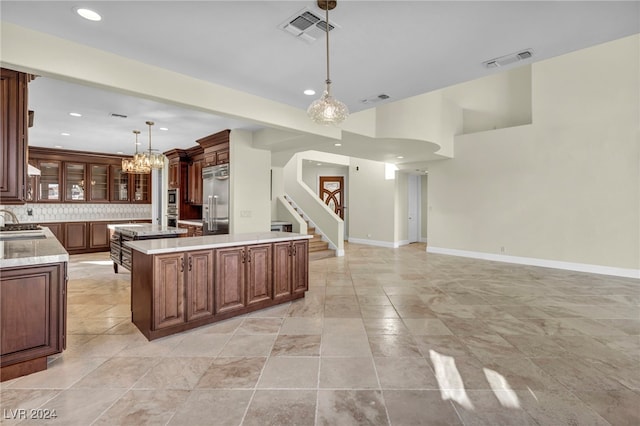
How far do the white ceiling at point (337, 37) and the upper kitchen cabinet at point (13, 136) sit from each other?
0.55 m

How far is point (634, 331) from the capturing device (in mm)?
3094

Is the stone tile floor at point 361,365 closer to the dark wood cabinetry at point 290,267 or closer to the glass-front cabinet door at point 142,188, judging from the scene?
the dark wood cabinetry at point 290,267

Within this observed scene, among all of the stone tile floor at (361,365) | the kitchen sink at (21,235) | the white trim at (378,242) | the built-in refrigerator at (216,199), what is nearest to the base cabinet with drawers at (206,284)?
the stone tile floor at (361,365)

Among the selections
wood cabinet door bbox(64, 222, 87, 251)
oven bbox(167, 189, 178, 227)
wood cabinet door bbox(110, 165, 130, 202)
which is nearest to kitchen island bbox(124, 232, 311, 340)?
oven bbox(167, 189, 178, 227)

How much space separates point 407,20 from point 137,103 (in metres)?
3.64

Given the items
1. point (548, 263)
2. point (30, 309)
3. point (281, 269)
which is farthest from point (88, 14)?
point (548, 263)

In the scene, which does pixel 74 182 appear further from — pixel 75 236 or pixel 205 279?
pixel 205 279

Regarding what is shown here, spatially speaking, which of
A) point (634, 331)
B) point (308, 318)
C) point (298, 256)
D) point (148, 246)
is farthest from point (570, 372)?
point (148, 246)

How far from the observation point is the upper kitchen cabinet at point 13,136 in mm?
2635

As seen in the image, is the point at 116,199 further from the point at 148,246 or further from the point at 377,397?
the point at 377,397

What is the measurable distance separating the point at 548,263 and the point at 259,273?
6043mm

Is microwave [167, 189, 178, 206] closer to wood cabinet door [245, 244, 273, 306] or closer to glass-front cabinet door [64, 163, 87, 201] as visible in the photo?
glass-front cabinet door [64, 163, 87, 201]

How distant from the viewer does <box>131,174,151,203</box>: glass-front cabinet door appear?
29.0ft

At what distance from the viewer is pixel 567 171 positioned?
601cm
